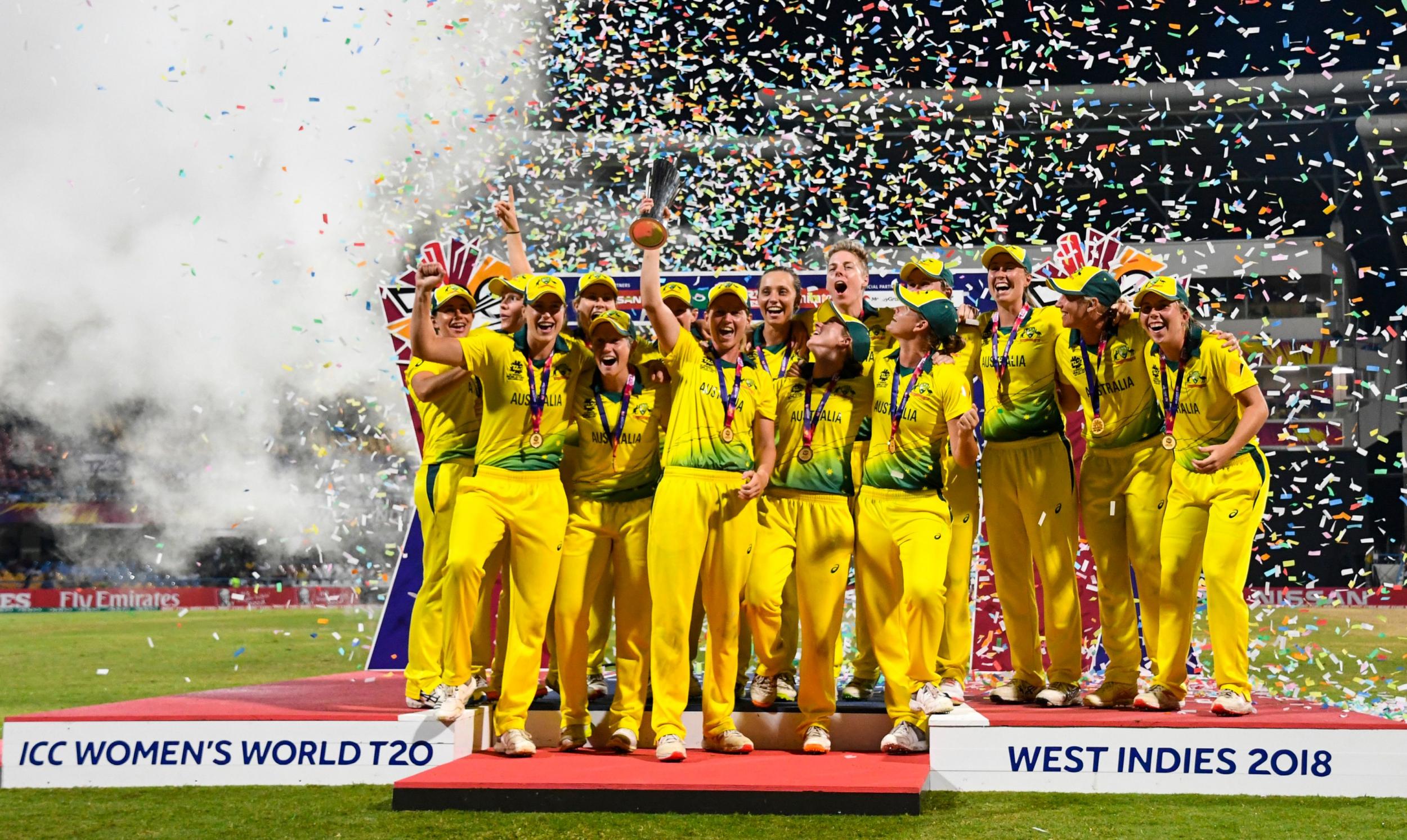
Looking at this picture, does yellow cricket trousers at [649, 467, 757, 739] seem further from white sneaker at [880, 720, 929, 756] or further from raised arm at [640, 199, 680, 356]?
white sneaker at [880, 720, 929, 756]

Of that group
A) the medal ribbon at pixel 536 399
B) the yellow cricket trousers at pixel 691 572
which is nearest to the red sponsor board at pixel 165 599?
the medal ribbon at pixel 536 399

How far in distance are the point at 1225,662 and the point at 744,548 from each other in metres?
2.52

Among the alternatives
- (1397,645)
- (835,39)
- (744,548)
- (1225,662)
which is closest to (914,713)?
(744,548)

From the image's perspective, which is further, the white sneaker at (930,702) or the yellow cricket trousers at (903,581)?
the white sneaker at (930,702)

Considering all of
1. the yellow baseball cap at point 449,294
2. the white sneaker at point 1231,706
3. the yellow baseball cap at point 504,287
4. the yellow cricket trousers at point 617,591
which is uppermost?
the yellow baseball cap at point 504,287

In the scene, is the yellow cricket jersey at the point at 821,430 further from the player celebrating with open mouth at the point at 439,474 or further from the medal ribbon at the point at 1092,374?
the player celebrating with open mouth at the point at 439,474

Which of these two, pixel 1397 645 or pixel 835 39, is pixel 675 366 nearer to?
pixel 835 39

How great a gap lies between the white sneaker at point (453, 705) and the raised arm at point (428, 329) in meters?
1.69

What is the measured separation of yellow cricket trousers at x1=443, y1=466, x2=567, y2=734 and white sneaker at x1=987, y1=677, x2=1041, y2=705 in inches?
107

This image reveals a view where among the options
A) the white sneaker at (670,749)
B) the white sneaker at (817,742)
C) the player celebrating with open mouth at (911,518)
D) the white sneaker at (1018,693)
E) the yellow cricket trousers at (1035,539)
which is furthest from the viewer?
the white sneaker at (1018,693)

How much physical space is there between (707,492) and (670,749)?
1.24 metres

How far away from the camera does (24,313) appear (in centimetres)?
3691

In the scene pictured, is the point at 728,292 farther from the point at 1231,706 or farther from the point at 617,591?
the point at 1231,706

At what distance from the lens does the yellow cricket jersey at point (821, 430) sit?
643 cm
